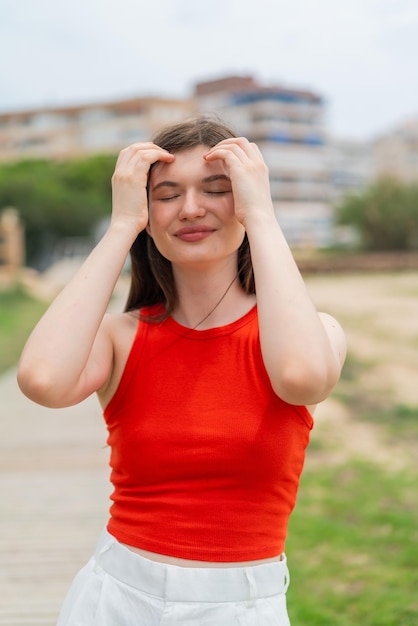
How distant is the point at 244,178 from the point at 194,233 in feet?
0.46

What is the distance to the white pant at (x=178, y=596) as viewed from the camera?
152 cm

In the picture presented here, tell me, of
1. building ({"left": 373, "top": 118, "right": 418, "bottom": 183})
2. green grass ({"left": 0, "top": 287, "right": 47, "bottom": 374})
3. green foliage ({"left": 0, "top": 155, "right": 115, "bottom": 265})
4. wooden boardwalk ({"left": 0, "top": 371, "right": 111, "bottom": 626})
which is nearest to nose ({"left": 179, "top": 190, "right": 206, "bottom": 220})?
wooden boardwalk ({"left": 0, "top": 371, "right": 111, "bottom": 626})

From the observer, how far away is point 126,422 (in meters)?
1.65

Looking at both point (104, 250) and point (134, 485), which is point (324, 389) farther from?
point (104, 250)

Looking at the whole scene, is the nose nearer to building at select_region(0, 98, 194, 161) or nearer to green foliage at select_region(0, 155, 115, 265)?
green foliage at select_region(0, 155, 115, 265)

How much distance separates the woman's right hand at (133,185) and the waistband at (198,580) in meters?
0.63

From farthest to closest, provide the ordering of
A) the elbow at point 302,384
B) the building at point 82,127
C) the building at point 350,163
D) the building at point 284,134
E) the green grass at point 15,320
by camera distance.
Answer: the building at point 350,163 < the building at point 284,134 < the building at point 82,127 < the green grass at point 15,320 < the elbow at point 302,384

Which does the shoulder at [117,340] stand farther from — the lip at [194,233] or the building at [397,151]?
the building at [397,151]

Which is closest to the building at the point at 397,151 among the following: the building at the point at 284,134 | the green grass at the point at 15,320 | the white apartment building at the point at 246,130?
the white apartment building at the point at 246,130

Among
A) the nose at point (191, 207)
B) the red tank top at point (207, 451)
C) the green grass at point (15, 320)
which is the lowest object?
the green grass at point (15, 320)

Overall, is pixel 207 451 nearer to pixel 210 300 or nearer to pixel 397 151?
pixel 210 300

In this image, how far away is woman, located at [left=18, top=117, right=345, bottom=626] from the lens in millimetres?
1549

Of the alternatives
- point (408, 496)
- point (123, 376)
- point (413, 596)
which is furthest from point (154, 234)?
point (408, 496)

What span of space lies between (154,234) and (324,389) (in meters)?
0.45
